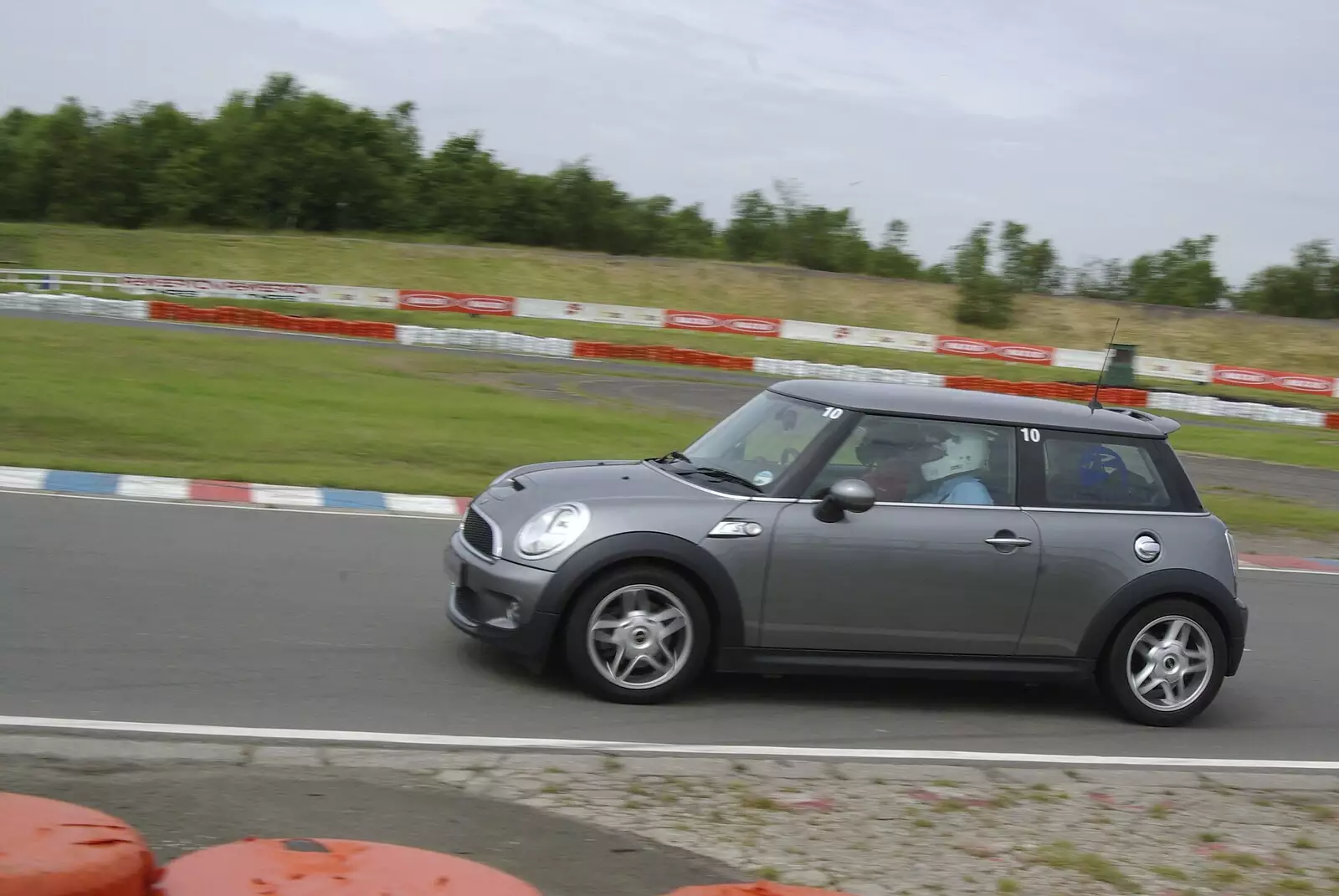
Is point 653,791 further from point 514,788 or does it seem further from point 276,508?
point 276,508

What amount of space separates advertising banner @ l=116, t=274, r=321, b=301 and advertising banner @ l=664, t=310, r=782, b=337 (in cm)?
1239

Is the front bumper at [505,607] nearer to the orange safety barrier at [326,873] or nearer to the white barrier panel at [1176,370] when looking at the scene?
the orange safety barrier at [326,873]

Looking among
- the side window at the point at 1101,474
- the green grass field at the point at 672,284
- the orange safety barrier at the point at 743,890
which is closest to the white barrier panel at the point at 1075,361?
the green grass field at the point at 672,284

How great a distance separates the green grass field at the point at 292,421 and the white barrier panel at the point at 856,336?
794 inches

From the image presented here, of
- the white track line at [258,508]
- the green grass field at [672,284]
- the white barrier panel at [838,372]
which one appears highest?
the green grass field at [672,284]

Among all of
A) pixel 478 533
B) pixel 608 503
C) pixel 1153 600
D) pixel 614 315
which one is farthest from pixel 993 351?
pixel 608 503

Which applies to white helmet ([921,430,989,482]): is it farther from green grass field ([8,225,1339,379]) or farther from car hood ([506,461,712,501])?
green grass field ([8,225,1339,379])

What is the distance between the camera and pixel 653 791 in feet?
15.8

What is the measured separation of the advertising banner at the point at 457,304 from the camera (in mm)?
45125

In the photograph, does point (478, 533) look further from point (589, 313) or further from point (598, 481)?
point (589, 313)

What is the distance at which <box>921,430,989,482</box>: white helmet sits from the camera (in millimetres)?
6410

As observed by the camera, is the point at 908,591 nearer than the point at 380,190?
Yes

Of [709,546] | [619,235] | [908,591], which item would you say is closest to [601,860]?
[709,546]

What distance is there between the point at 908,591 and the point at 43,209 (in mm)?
80451
